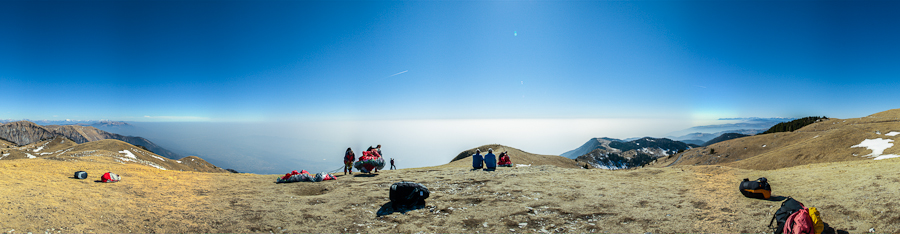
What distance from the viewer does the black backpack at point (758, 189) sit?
9227 millimetres

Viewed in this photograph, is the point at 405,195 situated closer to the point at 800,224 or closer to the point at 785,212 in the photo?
the point at 800,224

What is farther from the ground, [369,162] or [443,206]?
[369,162]

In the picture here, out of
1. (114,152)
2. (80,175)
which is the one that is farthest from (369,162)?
(114,152)

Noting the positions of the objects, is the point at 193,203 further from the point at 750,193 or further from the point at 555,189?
the point at 750,193

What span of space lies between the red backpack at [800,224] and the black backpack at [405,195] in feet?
31.9

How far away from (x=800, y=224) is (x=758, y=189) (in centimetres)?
373

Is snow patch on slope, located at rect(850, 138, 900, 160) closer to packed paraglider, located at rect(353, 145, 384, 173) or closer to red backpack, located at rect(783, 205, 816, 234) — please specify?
red backpack, located at rect(783, 205, 816, 234)

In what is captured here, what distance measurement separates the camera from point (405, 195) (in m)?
10.5

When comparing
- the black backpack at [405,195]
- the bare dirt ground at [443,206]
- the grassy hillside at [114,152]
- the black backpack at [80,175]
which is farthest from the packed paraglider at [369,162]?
the grassy hillside at [114,152]

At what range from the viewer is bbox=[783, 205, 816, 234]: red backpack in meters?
6.35

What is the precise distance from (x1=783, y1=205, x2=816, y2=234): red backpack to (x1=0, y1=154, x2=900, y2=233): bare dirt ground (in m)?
0.94

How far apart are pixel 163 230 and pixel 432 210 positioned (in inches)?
294

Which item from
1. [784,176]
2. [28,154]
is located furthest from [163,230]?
[28,154]

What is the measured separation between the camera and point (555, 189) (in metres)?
13.0
